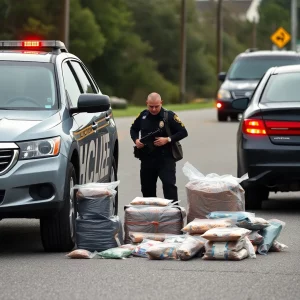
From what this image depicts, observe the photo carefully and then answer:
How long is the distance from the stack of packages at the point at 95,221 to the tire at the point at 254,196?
3729mm

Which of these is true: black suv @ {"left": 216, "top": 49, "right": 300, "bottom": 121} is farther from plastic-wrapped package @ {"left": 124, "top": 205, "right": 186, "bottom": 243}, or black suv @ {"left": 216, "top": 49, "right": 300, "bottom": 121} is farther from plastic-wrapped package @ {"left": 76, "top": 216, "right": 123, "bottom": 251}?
plastic-wrapped package @ {"left": 76, "top": 216, "right": 123, "bottom": 251}

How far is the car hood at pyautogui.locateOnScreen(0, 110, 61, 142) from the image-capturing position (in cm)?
1048

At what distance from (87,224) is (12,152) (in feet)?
2.91

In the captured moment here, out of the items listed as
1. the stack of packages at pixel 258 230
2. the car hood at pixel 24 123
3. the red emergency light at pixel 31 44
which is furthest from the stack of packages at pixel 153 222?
the red emergency light at pixel 31 44

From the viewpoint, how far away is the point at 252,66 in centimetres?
3609

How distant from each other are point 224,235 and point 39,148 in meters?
1.63

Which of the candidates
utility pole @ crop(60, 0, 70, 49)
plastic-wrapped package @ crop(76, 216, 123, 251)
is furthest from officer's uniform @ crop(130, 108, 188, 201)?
utility pole @ crop(60, 0, 70, 49)

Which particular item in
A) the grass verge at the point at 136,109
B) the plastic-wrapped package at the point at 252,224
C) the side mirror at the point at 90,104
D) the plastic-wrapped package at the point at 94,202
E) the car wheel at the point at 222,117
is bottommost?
the grass verge at the point at 136,109

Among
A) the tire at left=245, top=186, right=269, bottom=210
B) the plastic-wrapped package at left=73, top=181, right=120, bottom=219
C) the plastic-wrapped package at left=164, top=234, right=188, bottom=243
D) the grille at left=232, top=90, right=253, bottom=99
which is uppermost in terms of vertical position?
the plastic-wrapped package at left=73, top=181, right=120, bottom=219

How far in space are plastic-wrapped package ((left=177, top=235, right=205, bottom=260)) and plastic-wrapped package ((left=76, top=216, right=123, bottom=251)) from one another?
0.60 meters

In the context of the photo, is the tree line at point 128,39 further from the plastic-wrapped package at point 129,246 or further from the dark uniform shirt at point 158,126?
the plastic-wrapped package at point 129,246

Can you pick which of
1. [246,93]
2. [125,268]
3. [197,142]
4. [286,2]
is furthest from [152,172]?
[286,2]

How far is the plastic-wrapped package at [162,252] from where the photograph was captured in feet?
34.0

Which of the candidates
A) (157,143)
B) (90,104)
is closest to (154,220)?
(90,104)
